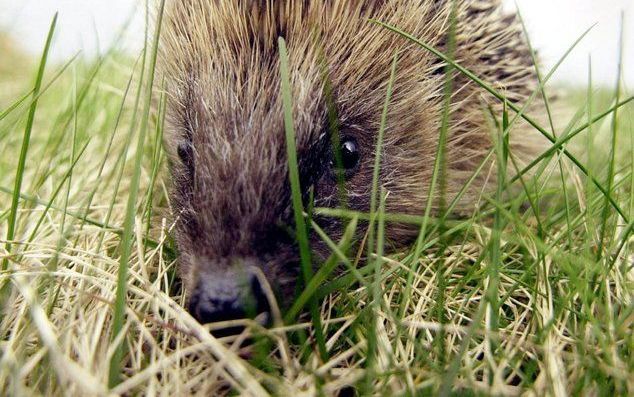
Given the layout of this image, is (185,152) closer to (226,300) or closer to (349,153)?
(349,153)

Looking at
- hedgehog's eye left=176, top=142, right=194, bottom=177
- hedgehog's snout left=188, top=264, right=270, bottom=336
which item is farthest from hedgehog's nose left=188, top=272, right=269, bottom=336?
hedgehog's eye left=176, top=142, right=194, bottom=177

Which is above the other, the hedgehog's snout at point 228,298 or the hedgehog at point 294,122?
the hedgehog at point 294,122

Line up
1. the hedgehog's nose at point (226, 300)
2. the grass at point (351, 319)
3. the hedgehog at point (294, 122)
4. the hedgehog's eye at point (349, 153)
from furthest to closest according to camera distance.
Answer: the hedgehog's eye at point (349, 153) → the hedgehog at point (294, 122) → the hedgehog's nose at point (226, 300) → the grass at point (351, 319)

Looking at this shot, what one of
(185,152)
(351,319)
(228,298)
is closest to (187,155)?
(185,152)

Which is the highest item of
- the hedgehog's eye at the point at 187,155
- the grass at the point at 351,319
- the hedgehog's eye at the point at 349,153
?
the hedgehog's eye at the point at 349,153

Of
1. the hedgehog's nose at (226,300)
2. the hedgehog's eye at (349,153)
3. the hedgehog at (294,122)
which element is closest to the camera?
the hedgehog's nose at (226,300)

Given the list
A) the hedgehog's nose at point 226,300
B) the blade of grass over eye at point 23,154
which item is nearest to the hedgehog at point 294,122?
the hedgehog's nose at point 226,300

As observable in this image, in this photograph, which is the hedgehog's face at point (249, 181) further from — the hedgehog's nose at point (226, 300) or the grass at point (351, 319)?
the grass at point (351, 319)

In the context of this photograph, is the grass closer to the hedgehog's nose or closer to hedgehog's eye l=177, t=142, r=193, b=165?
the hedgehog's nose
